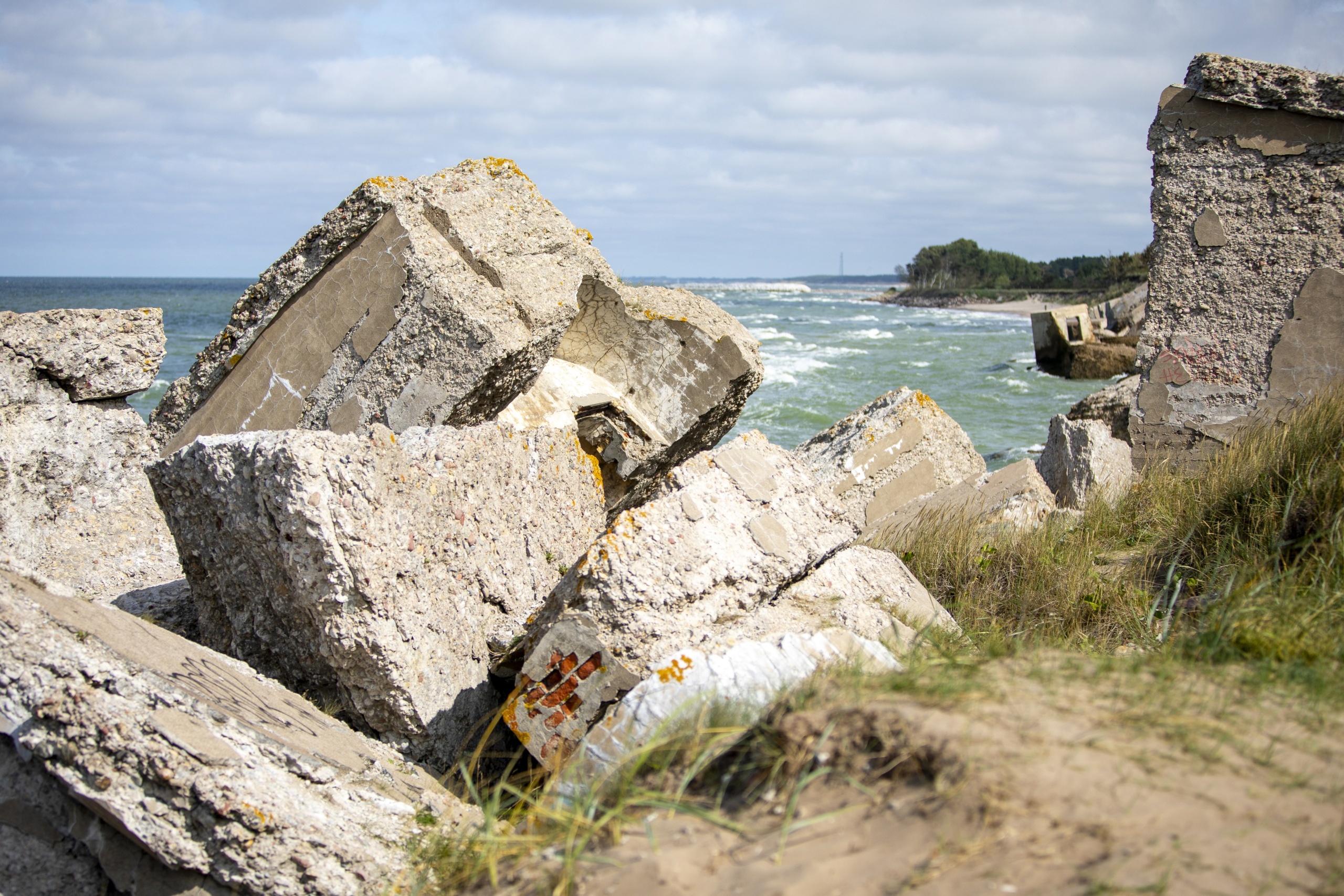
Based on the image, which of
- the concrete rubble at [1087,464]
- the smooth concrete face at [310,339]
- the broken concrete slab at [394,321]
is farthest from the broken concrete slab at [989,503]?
the smooth concrete face at [310,339]

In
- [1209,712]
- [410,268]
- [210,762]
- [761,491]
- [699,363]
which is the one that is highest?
[410,268]

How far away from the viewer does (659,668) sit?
98.3 inches

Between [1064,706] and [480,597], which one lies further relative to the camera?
[480,597]

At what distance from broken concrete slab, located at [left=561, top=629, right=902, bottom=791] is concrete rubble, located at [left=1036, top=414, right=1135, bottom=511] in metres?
3.22

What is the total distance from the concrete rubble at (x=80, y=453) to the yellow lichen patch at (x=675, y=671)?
2777 mm

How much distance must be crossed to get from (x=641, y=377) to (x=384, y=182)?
1.70 meters

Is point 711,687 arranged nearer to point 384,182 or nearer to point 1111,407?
point 384,182

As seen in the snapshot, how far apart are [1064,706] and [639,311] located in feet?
12.3

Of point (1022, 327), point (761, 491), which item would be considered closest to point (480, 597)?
point (761, 491)

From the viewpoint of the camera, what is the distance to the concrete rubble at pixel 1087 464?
5.49 metres

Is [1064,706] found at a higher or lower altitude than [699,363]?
lower

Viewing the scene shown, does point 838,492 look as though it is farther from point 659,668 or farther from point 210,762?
point 210,762

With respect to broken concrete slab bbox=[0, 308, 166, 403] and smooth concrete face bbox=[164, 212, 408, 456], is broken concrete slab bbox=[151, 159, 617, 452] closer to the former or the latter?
smooth concrete face bbox=[164, 212, 408, 456]

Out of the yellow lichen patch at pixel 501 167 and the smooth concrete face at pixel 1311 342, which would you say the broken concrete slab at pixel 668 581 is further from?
the smooth concrete face at pixel 1311 342
